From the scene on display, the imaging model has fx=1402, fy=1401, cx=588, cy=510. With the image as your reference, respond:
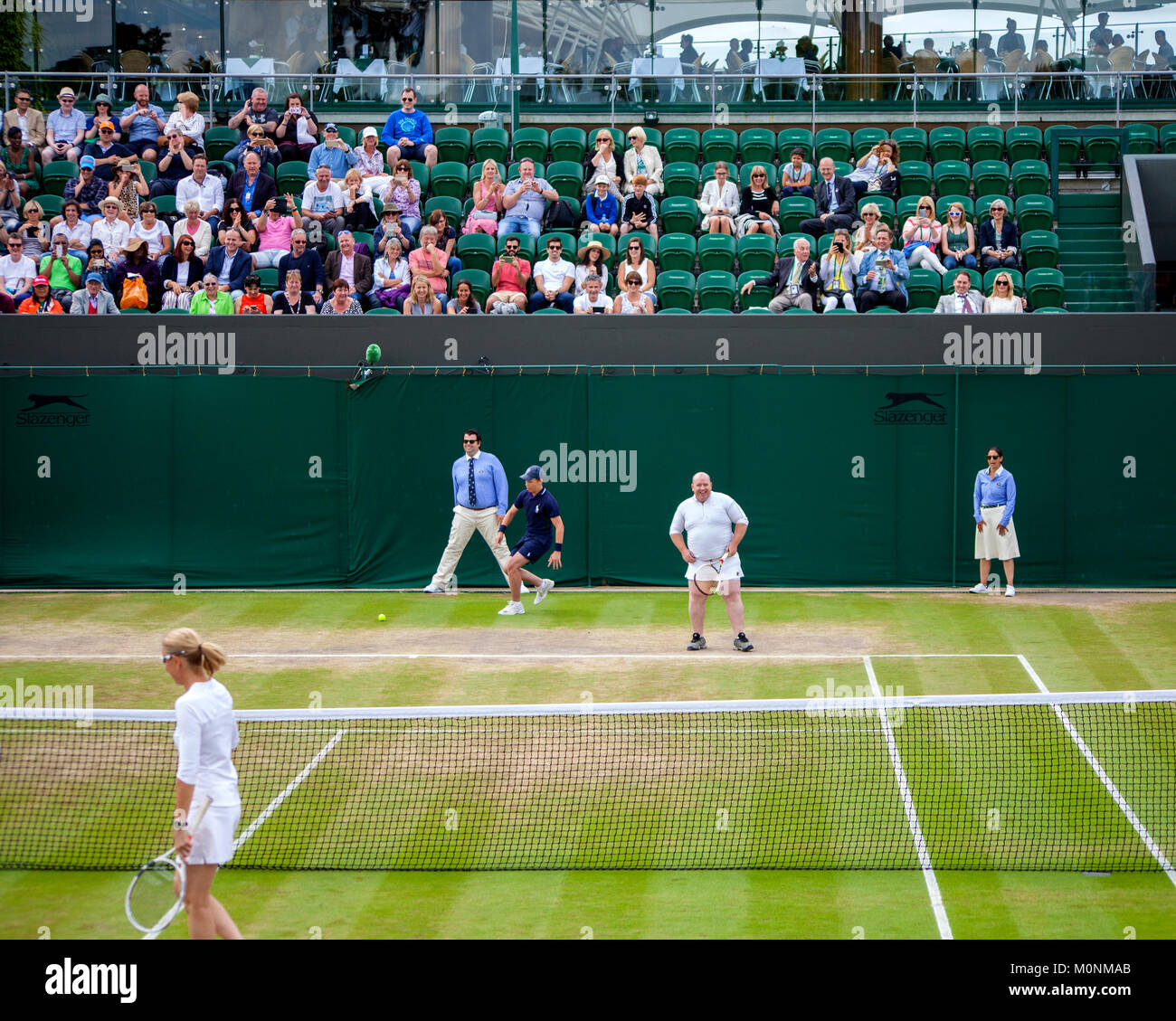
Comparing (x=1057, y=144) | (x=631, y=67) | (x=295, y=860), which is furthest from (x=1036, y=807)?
(x=631, y=67)

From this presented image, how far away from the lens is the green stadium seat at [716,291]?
2025 cm

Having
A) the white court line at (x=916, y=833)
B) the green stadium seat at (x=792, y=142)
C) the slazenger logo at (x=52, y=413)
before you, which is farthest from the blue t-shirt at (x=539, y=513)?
the green stadium seat at (x=792, y=142)

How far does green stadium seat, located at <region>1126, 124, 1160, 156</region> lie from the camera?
23.3 meters

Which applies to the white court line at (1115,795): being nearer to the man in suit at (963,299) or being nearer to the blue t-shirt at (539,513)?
the blue t-shirt at (539,513)

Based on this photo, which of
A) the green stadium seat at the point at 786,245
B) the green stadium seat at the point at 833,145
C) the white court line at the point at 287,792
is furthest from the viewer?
the green stadium seat at the point at 833,145

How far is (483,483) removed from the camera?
16812 millimetres

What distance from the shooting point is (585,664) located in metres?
13.4

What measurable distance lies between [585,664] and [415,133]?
1268 centimetres

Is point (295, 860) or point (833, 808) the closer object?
point (295, 860)

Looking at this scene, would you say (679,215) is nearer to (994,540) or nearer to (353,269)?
(353,269)

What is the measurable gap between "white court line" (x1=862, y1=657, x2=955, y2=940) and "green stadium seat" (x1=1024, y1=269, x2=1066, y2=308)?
10266mm

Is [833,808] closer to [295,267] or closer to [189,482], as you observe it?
[189,482]

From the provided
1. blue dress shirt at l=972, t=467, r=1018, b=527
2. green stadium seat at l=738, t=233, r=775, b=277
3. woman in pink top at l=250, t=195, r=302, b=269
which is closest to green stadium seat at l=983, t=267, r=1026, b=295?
green stadium seat at l=738, t=233, r=775, b=277

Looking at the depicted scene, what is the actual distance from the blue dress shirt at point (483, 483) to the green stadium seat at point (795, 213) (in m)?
7.54
